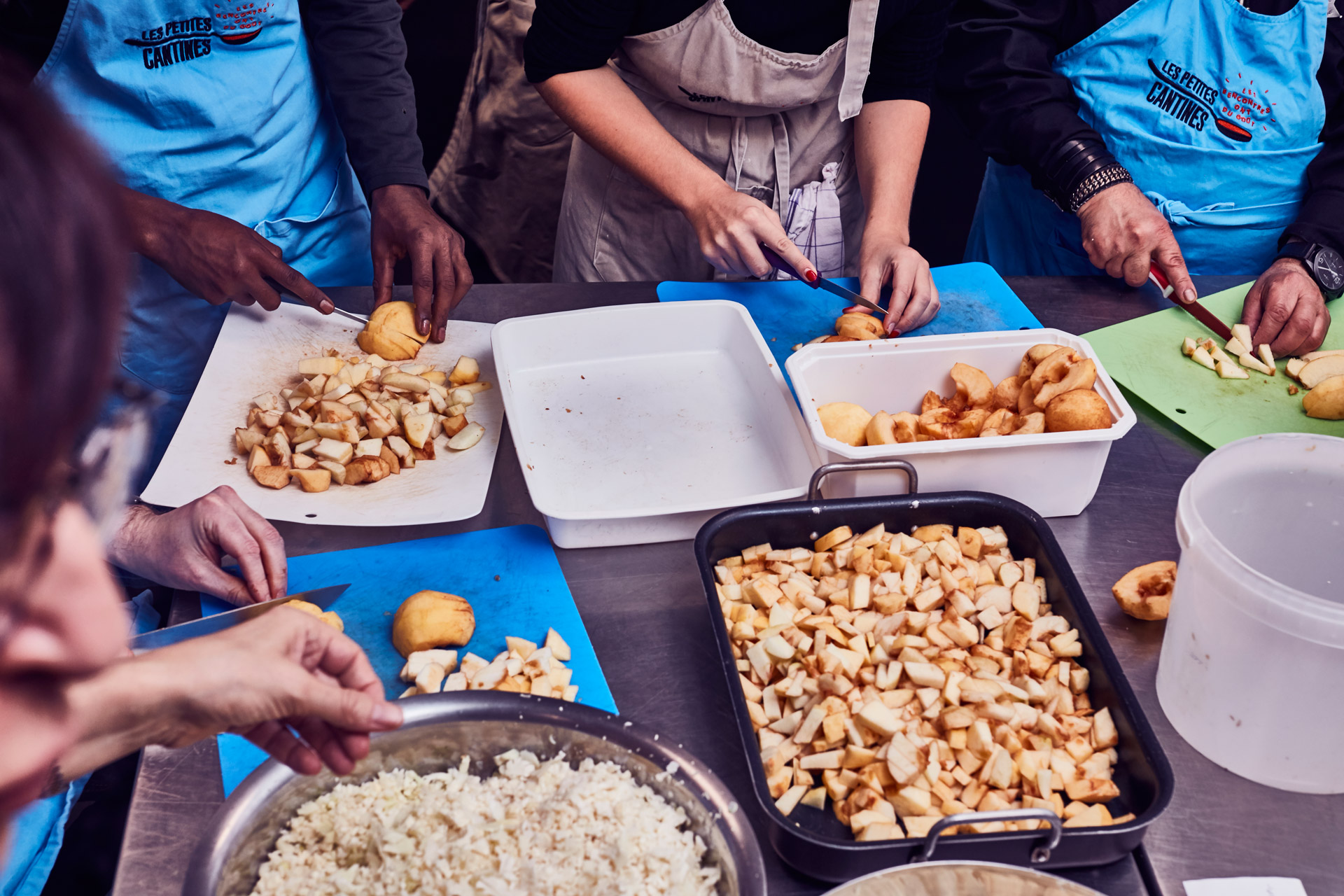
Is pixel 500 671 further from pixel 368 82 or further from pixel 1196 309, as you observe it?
pixel 1196 309

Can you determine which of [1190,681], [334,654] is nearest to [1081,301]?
[1190,681]

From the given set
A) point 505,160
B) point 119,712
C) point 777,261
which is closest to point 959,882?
point 119,712

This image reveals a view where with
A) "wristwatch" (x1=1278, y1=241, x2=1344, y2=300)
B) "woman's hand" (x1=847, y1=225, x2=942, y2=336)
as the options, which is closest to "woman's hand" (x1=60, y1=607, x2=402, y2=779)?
"woman's hand" (x1=847, y1=225, x2=942, y2=336)

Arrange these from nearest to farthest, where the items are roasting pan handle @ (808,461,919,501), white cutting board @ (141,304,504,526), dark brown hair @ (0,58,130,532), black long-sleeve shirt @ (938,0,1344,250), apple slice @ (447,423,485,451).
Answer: dark brown hair @ (0,58,130,532) < roasting pan handle @ (808,461,919,501) < white cutting board @ (141,304,504,526) < apple slice @ (447,423,485,451) < black long-sleeve shirt @ (938,0,1344,250)

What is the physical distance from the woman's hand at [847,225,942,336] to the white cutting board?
2.39ft

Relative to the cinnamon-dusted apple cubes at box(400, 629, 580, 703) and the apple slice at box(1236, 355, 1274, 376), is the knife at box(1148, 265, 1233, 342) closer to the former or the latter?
the apple slice at box(1236, 355, 1274, 376)

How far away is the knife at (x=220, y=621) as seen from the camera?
1033mm

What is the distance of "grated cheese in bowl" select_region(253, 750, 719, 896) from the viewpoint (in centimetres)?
87

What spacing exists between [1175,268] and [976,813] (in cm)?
140

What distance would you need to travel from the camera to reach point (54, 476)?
1.36 feet

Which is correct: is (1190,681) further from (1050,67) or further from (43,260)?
(1050,67)

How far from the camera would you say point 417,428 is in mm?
1466

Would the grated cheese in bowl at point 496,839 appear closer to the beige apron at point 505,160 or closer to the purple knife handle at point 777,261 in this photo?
the purple knife handle at point 777,261

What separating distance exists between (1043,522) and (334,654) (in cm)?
87
